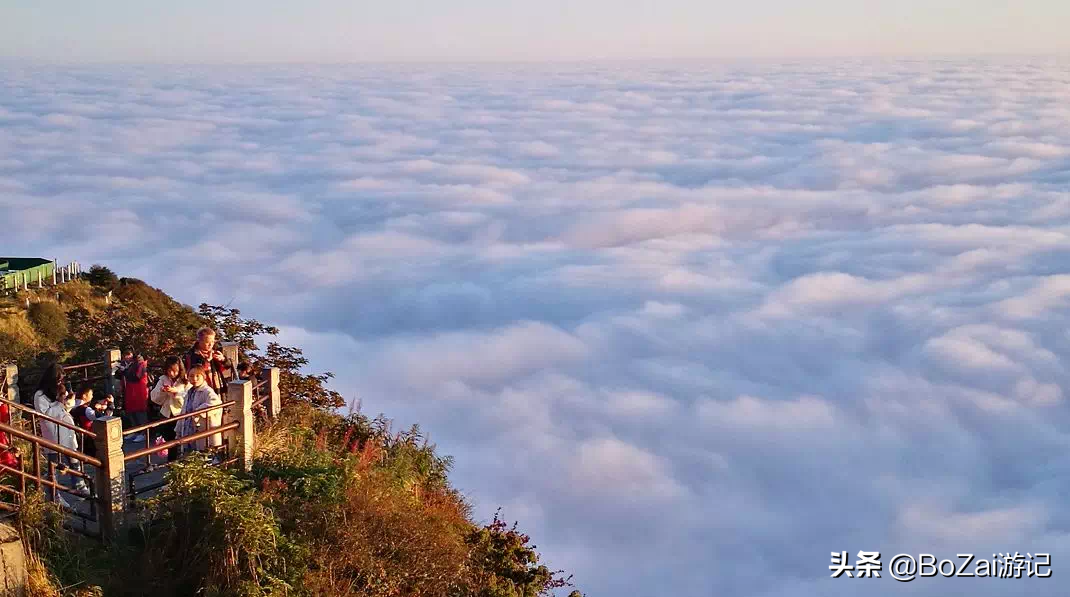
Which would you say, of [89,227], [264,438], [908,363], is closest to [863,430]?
[908,363]

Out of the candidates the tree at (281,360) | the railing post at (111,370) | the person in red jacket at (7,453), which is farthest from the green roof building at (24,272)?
the person in red jacket at (7,453)

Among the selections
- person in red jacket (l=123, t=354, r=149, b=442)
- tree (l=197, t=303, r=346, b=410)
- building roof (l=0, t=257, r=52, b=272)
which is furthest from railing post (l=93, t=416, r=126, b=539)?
building roof (l=0, t=257, r=52, b=272)

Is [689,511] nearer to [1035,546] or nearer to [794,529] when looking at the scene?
[794,529]

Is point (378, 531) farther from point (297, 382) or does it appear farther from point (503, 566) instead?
point (297, 382)

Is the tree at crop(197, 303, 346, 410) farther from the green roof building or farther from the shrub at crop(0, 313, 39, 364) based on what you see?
the green roof building

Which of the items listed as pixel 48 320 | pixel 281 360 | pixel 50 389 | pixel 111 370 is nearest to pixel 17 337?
pixel 48 320

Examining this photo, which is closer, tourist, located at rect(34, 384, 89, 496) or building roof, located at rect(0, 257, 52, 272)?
tourist, located at rect(34, 384, 89, 496)
